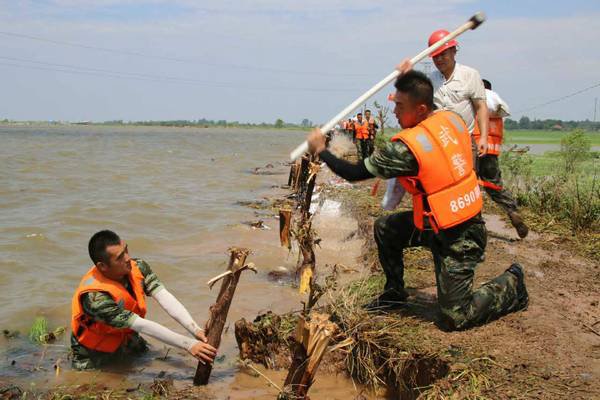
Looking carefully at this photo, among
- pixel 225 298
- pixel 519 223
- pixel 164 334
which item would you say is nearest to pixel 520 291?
pixel 225 298

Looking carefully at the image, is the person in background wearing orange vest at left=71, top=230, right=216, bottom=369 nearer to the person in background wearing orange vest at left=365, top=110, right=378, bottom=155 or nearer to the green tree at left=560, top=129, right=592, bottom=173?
the green tree at left=560, top=129, right=592, bottom=173

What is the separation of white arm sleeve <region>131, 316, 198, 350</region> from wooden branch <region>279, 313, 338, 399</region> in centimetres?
96

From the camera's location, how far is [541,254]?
6.96 m

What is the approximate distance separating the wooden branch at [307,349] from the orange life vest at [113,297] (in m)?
1.75

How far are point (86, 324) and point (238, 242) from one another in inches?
226

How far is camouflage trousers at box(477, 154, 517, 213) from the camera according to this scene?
7324 millimetres

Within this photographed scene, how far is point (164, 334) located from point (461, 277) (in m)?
2.23

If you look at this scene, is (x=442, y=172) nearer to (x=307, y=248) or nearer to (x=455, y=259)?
(x=455, y=259)

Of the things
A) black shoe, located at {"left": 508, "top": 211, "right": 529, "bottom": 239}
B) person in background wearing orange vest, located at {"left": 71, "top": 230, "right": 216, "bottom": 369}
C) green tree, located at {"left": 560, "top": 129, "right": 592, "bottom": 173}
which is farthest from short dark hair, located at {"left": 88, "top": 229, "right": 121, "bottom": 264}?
green tree, located at {"left": 560, "top": 129, "right": 592, "bottom": 173}

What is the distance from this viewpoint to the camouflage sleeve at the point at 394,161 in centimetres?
412

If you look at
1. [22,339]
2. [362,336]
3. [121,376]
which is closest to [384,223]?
[362,336]

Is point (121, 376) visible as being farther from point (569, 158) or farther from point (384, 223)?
point (569, 158)

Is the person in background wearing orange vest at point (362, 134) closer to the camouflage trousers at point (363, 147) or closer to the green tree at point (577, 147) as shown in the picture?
the camouflage trousers at point (363, 147)

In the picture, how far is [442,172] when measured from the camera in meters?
4.18
